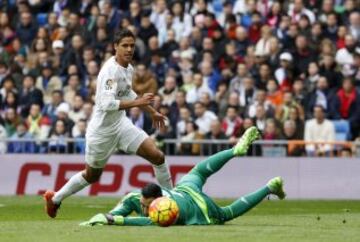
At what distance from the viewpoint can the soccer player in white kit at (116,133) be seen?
56.7 feet

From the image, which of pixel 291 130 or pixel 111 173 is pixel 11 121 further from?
pixel 291 130

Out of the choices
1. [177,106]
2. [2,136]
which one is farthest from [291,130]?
[2,136]

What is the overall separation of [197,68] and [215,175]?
3682 millimetres

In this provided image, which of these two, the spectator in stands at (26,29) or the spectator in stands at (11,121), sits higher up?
the spectator in stands at (26,29)

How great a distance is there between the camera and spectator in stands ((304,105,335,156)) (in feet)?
84.4

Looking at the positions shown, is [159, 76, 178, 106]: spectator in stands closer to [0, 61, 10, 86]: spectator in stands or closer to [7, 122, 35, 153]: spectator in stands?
[7, 122, 35, 153]: spectator in stands

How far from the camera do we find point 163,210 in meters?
14.5

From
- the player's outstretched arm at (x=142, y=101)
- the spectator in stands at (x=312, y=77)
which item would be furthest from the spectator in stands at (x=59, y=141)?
the player's outstretched arm at (x=142, y=101)

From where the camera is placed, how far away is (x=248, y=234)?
14.1 m

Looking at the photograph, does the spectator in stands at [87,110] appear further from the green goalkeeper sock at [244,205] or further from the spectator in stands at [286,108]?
the green goalkeeper sock at [244,205]

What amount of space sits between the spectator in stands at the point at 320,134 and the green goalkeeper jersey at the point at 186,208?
10491 millimetres

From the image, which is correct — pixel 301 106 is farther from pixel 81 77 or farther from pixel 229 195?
pixel 81 77

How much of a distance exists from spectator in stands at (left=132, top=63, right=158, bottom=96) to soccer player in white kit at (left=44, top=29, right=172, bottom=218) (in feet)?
31.5

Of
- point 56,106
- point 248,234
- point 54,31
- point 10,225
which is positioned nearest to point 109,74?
point 10,225
